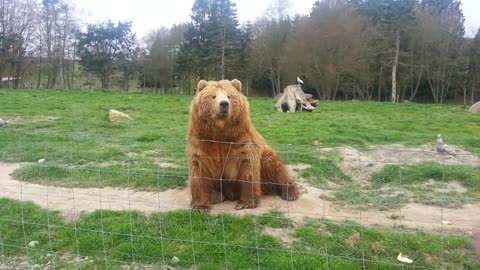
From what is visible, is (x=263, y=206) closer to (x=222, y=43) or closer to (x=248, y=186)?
(x=248, y=186)

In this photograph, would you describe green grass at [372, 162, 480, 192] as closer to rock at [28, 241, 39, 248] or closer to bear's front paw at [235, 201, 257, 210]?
bear's front paw at [235, 201, 257, 210]

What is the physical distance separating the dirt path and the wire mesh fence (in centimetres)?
2

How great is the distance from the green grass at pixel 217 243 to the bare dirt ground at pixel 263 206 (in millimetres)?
277

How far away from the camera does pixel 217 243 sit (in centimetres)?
460

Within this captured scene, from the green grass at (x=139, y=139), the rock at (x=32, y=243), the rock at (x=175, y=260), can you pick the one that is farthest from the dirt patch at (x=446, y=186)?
the rock at (x=32, y=243)

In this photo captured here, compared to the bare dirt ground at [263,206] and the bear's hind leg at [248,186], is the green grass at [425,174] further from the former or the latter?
the bear's hind leg at [248,186]

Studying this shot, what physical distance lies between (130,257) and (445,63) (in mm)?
35911

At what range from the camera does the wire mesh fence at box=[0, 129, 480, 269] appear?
4.41 metres

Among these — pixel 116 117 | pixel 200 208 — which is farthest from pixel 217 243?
pixel 116 117

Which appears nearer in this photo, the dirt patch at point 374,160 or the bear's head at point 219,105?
A: the bear's head at point 219,105

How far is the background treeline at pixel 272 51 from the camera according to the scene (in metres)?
33.8

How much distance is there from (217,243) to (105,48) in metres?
39.6

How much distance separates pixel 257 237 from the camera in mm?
4660

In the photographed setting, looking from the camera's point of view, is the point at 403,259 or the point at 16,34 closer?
the point at 403,259
